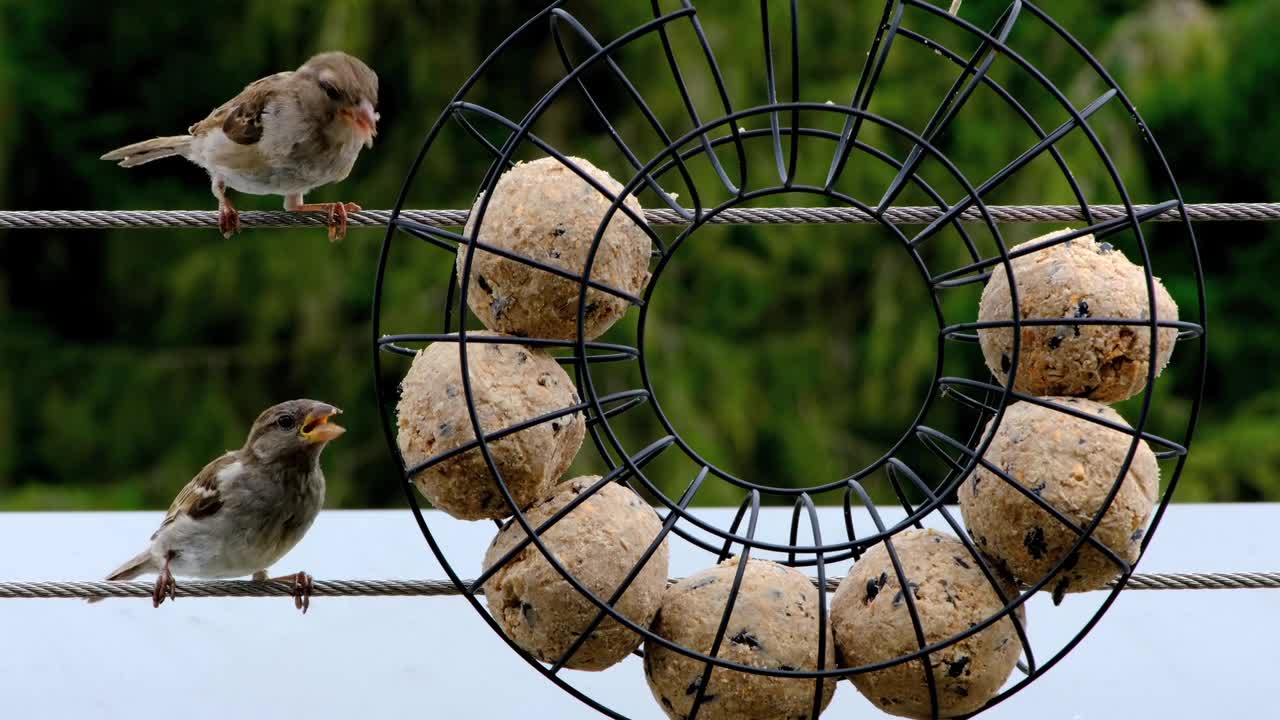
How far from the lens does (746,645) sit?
45.5 inches

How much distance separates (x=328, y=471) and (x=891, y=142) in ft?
6.40

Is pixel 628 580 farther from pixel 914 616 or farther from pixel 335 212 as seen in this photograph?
pixel 335 212

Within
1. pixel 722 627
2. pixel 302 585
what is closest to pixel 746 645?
pixel 722 627

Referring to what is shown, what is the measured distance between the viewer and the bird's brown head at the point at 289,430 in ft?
5.32

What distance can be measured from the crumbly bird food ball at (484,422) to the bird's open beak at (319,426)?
0.38 m

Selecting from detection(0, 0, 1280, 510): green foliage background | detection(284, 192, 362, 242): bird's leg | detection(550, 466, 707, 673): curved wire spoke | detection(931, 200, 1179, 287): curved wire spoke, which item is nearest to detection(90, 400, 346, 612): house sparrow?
detection(284, 192, 362, 242): bird's leg

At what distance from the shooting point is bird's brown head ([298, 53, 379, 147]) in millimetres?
1637

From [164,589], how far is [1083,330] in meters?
0.88

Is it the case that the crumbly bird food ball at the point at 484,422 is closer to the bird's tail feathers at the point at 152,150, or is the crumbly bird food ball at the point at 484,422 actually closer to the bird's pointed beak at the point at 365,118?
the bird's pointed beak at the point at 365,118

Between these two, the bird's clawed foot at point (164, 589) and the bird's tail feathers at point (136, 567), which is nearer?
the bird's clawed foot at point (164, 589)

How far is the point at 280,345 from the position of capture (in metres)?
4.61

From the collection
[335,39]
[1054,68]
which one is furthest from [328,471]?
[1054,68]

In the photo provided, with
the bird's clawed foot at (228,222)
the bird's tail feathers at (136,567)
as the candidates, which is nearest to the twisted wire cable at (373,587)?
the bird's clawed foot at (228,222)

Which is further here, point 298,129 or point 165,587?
point 298,129
